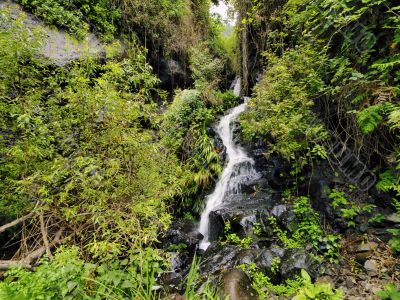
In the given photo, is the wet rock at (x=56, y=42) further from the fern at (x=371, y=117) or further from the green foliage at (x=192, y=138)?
the fern at (x=371, y=117)

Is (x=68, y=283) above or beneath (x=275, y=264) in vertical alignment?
above

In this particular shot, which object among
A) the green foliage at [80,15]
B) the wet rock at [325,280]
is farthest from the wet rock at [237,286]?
the green foliage at [80,15]

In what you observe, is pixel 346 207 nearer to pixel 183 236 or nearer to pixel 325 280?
pixel 325 280

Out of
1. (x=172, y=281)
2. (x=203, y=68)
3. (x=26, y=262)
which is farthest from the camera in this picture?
(x=203, y=68)

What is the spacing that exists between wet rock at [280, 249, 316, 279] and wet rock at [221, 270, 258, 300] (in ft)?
2.24

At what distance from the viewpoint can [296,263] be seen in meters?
3.51

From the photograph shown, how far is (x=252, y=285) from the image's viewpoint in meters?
3.31

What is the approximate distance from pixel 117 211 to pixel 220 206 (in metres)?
3.38

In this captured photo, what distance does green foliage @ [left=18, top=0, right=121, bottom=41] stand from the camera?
541 centimetres

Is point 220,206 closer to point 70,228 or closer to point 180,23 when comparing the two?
point 70,228

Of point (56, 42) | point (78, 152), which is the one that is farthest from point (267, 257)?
point (56, 42)

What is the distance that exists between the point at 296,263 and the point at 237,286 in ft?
3.75

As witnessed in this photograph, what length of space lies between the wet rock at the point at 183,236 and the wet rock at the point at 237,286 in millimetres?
1492

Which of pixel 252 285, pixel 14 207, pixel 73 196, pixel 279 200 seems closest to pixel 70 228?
pixel 73 196
